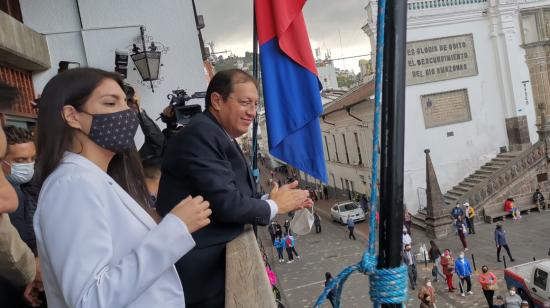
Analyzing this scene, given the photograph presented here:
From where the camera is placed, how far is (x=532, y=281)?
33.0 ft

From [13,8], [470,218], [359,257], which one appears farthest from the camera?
[470,218]

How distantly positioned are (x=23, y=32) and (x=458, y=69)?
65.8 feet

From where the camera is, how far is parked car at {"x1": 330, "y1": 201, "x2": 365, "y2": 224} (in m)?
22.5

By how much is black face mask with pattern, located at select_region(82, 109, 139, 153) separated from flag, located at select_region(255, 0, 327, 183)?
1.30 meters

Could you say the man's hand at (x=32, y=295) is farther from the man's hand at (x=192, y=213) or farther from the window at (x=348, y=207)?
the window at (x=348, y=207)

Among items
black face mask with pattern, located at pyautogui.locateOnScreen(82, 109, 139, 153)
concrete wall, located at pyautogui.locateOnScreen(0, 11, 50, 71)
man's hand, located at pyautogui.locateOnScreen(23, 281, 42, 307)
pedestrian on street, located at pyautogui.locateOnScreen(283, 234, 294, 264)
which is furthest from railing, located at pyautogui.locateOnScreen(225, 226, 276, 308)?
pedestrian on street, located at pyautogui.locateOnScreen(283, 234, 294, 264)

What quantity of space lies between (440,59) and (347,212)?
8498 mm

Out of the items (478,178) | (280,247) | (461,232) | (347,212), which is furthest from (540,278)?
(347,212)

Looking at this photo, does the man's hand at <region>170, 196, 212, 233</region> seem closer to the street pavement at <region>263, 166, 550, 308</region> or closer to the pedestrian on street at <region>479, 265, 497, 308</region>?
the pedestrian on street at <region>479, 265, 497, 308</region>

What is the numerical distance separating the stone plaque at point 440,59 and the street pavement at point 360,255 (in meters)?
7.22

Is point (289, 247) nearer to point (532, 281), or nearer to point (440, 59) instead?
point (532, 281)

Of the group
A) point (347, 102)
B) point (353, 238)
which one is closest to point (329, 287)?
point (353, 238)

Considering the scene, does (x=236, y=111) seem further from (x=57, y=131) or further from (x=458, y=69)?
(x=458, y=69)

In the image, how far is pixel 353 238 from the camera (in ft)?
65.5
